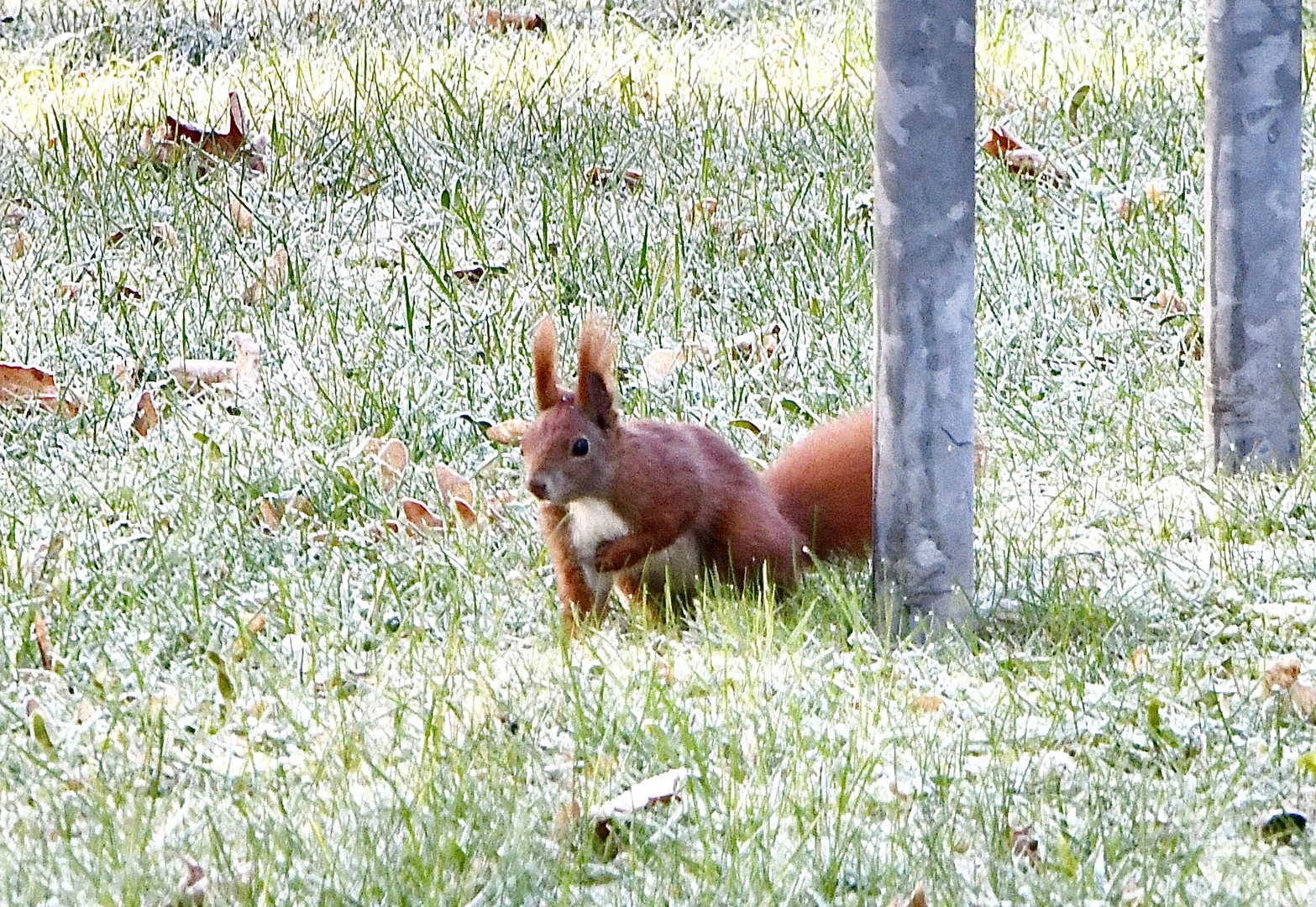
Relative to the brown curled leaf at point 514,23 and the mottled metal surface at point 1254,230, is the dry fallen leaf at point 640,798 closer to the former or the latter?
the mottled metal surface at point 1254,230

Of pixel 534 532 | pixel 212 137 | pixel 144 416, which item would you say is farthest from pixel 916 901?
pixel 212 137

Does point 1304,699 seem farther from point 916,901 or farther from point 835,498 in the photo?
point 835,498

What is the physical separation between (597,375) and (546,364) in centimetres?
8

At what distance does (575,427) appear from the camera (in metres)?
2.70

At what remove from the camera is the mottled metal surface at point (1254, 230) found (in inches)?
122

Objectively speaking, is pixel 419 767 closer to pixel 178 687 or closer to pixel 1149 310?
pixel 178 687

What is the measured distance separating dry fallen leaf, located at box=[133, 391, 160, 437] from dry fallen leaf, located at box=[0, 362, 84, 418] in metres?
0.13

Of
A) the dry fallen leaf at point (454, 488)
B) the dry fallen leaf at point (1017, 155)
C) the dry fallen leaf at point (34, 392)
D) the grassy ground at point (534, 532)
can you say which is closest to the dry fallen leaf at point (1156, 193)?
the grassy ground at point (534, 532)

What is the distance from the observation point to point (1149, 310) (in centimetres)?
415

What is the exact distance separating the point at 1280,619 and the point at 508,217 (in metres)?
2.71

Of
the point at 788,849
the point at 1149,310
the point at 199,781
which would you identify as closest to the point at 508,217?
the point at 1149,310

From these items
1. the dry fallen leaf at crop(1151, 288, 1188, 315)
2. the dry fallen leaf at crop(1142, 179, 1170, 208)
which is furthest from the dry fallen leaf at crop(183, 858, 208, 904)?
the dry fallen leaf at crop(1142, 179, 1170, 208)

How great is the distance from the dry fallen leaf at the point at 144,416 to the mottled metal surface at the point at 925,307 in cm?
180

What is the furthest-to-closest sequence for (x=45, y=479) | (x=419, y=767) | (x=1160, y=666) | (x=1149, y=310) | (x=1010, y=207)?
(x=1010, y=207) → (x=1149, y=310) → (x=45, y=479) → (x=1160, y=666) → (x=419, y=767)
